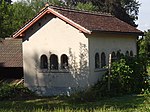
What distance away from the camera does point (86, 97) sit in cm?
2198

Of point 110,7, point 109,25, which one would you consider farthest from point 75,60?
point 110,7

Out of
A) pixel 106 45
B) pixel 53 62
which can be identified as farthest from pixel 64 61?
pixel 106 45

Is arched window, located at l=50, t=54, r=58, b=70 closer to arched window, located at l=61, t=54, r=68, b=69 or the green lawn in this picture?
arched window, located at l=61, t=54, r=68, b=69

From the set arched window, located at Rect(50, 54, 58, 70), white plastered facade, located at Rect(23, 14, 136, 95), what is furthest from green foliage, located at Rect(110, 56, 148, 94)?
arched window, located at Rect(50, 54, 58, 70)

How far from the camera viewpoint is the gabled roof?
24.7m

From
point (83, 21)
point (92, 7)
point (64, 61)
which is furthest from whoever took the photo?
point (92, 7)

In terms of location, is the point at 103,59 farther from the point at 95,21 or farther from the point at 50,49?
the point at 50,49

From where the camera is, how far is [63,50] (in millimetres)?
25516

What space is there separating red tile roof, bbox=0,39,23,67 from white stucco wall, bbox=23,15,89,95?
2.94 m

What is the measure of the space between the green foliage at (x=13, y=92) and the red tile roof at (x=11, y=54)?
3.51 metres

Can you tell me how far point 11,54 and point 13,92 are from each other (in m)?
6.01

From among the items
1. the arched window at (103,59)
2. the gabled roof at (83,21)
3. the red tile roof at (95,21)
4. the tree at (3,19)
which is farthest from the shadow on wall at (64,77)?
the tree at (3,19)

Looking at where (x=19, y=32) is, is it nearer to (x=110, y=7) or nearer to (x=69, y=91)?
(x=69, y=91)

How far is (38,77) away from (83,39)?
401cm
